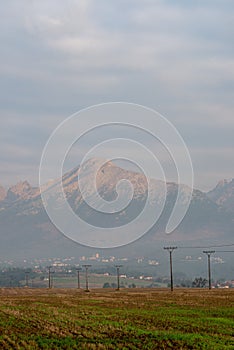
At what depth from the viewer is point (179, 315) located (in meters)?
57.3

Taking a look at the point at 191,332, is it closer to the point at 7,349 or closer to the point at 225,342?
the point at 225,342

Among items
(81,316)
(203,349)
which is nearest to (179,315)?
(81,316)

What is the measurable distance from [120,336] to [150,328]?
5.67 meters

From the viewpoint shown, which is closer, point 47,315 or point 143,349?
point 143,349

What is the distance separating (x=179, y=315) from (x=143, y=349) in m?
25.0

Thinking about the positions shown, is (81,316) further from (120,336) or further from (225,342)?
(225,342)

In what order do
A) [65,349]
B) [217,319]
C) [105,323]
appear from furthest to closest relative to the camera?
[217,319] → [105,323] → [65,349]

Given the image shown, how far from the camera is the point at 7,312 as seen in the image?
60000 millimetres

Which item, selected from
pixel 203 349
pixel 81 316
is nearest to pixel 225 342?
pixel 203 349

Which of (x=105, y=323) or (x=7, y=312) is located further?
(x=7, y=312)

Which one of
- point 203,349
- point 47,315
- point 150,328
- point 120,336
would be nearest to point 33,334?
point 120,336

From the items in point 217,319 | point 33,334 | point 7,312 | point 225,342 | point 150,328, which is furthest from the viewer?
point 7,312

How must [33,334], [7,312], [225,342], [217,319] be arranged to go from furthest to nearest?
[7,312]
[217,319]
[33,334]
[225,342]

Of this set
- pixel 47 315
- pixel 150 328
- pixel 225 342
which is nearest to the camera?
pixel 225 342
